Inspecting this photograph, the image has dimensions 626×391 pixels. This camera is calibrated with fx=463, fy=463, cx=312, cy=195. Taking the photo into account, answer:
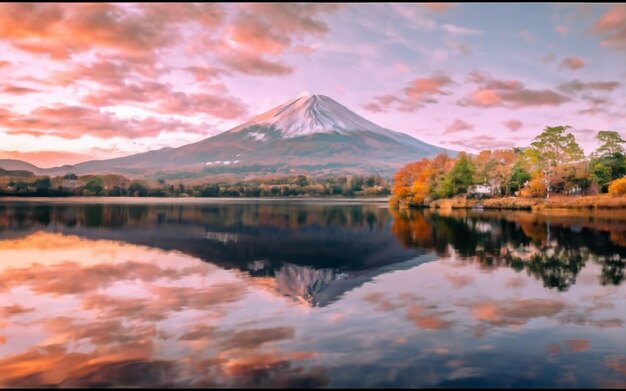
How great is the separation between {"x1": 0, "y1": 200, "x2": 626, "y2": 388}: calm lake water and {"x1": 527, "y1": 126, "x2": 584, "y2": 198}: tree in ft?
169

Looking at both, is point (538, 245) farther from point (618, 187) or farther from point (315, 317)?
point (618, 187)

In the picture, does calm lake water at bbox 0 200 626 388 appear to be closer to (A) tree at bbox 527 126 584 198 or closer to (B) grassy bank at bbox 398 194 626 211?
(B) grassy bank at bbox 398 194 626 211

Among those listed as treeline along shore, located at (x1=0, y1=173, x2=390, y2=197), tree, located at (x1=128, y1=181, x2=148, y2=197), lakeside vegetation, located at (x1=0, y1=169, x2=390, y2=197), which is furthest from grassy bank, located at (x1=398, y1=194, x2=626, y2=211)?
tree, located at (x1=128, y1=181, x2=148, y2=197)

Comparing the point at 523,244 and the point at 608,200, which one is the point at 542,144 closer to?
the point at 608,200

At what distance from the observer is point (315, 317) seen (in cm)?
1195

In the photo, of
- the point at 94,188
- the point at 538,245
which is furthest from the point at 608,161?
the point at 94,188

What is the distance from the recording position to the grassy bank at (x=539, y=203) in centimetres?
5516

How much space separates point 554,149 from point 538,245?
53.9m

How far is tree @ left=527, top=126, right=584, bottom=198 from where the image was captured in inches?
2815

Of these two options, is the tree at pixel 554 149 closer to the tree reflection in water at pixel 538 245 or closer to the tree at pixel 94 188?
the tree reflection in water at pixel 538 245

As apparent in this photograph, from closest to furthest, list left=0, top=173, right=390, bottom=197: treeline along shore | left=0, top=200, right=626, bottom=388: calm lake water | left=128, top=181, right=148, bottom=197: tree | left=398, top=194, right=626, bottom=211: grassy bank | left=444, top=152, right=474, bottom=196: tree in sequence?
left=0, top=200, right=626, bottom=388: calm lake water
left=398, top=194, right=626, bottom=211: grassy bank
left=444, top=152, right=474, bottom=196: tree
left=0, top=173, right=390, bottom=197: treeline along shore
left=128, top=181, right=148, bottom=197: tree

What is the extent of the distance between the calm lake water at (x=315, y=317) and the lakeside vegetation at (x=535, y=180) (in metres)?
38.4

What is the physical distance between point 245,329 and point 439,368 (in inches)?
179

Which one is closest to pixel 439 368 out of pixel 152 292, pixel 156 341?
pixel 156 341
